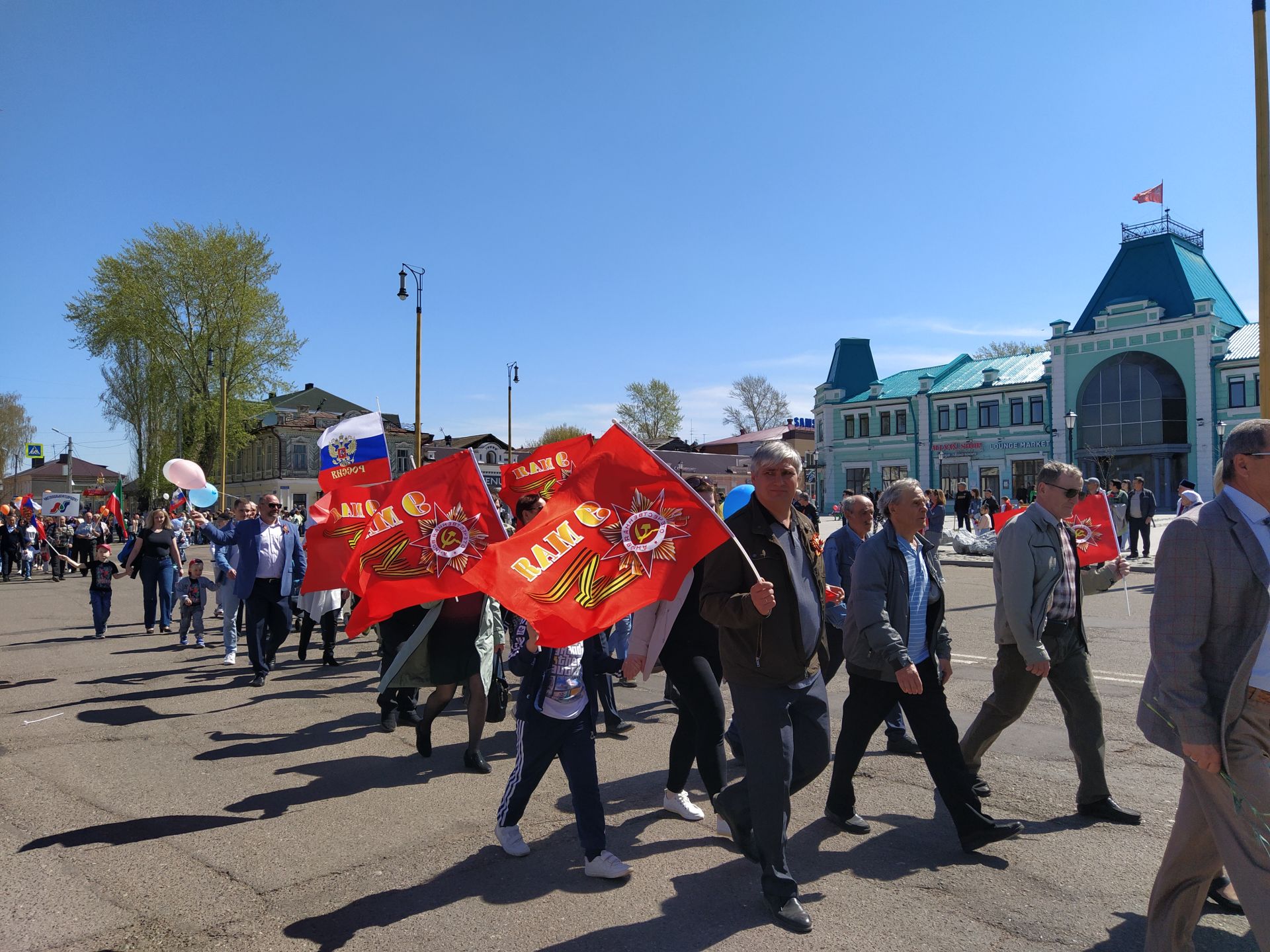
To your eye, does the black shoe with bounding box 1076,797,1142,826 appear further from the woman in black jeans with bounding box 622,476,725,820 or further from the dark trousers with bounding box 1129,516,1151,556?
the dark trousers with bounding box 1129,516,1151,556

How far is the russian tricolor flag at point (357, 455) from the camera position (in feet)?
31.7

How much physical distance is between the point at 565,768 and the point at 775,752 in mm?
1102

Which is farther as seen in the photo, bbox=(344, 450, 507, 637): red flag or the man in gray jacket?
bbox=(344, 450, 507, 637): red flag

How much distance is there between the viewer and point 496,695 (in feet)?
21.8

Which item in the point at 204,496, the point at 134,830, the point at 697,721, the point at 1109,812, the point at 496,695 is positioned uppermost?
the point at 204,496

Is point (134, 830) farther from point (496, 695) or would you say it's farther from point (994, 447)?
point (994, 447)

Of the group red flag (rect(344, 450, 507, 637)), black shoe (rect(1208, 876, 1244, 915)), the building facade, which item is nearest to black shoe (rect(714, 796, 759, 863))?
black shoe (rect(1208, 876, 1244, 915))

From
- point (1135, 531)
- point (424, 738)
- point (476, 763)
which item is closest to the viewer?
point (476, 763)

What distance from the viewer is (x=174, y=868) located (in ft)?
14.3

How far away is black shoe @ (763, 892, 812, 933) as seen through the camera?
3545 mm

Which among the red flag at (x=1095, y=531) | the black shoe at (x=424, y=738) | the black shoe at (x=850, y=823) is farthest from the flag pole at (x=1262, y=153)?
the black shoe at (x=424, y=738)

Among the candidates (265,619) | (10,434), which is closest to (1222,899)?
(265,619)

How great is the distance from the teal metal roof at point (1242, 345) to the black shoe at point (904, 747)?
47.2 metres

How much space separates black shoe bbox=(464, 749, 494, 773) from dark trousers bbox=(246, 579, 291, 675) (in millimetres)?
3945
